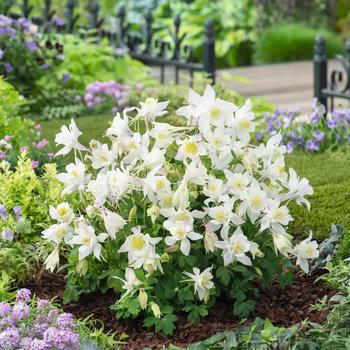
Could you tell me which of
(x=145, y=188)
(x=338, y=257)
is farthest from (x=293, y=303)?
(x=145, y=188)

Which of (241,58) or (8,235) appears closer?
(8,235)

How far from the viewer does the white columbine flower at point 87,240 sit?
3.78 m

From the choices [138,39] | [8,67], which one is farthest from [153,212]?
[138,39]

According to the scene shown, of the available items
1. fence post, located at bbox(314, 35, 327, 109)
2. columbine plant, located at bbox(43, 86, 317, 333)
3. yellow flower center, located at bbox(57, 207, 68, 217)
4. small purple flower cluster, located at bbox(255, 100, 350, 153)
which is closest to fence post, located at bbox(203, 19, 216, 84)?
fence post, located at bbox(314, 35, 327, 109)

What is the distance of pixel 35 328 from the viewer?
353 centimetres

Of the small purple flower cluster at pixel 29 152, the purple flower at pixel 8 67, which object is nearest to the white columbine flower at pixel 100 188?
the small purple flower cluster at pixel 29 152

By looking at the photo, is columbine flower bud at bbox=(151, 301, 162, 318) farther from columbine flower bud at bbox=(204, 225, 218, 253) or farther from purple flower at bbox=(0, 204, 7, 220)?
A: purple flower at bbox=(0, 204, 7, 220)

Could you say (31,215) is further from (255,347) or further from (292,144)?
(292,144)

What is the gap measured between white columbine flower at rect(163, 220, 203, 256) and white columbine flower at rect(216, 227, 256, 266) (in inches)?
4.3

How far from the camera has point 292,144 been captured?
6.88m

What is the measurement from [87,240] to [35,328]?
443 millimetres

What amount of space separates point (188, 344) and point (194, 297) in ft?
0.85

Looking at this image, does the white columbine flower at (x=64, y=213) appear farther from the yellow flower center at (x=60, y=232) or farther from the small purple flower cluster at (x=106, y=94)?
the small purple flower cluster at (x=106, y=94)

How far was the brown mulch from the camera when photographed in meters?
3.85
